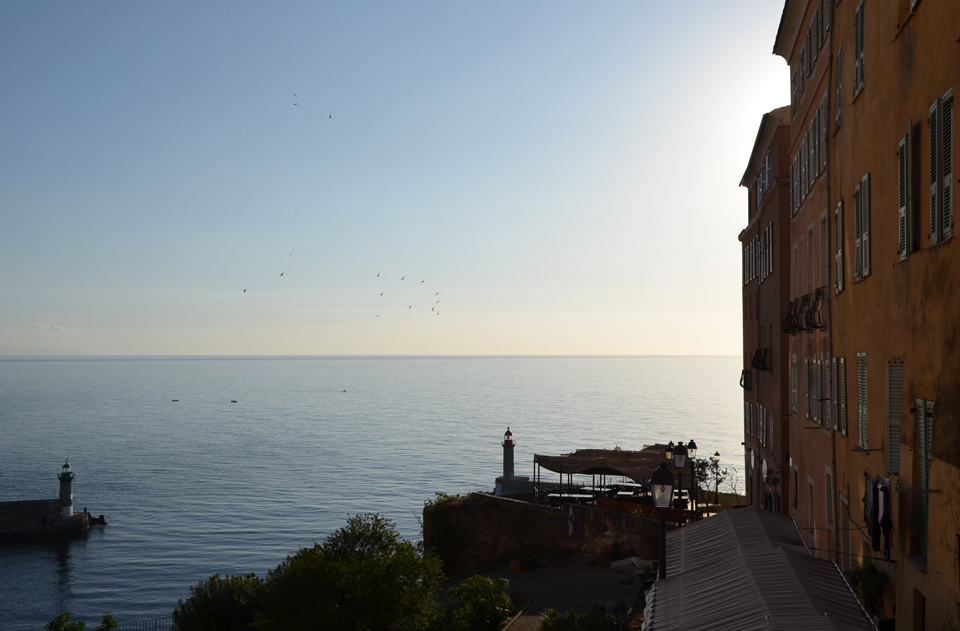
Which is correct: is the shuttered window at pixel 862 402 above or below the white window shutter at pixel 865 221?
below

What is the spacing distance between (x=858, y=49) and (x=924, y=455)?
7.65m

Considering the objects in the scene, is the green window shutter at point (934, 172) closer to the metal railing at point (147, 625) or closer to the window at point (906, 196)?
the window at point (906, 196)

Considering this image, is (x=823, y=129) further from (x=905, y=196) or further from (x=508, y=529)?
(x=508, y=529)

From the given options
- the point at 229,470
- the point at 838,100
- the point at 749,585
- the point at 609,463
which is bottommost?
the point at 229,470

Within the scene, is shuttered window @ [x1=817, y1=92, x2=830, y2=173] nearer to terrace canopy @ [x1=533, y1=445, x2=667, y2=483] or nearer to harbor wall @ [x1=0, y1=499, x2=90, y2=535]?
terrace canopy @ [x1=533, y1=445, x2=667, y2=483]

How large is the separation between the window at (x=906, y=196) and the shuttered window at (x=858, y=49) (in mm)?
3581

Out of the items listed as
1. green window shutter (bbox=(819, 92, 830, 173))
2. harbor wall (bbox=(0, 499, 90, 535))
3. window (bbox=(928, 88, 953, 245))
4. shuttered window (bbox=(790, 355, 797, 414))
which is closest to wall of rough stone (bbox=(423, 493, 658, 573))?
shuttered window (bbox=(790, 355, 797, 414))

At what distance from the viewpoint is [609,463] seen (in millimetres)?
39375

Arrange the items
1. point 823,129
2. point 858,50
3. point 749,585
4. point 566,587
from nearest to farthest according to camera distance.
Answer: point 749,585 → point 858,50 → point 823,129 → point 566,587

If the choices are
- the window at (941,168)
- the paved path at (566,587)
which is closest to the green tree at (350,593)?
the paved path at (566,587)

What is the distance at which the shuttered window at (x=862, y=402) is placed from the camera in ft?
46.0

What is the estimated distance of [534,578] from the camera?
3116cm

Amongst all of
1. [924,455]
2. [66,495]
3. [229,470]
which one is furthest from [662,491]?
[229,470]

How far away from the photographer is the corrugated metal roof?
365 inches
